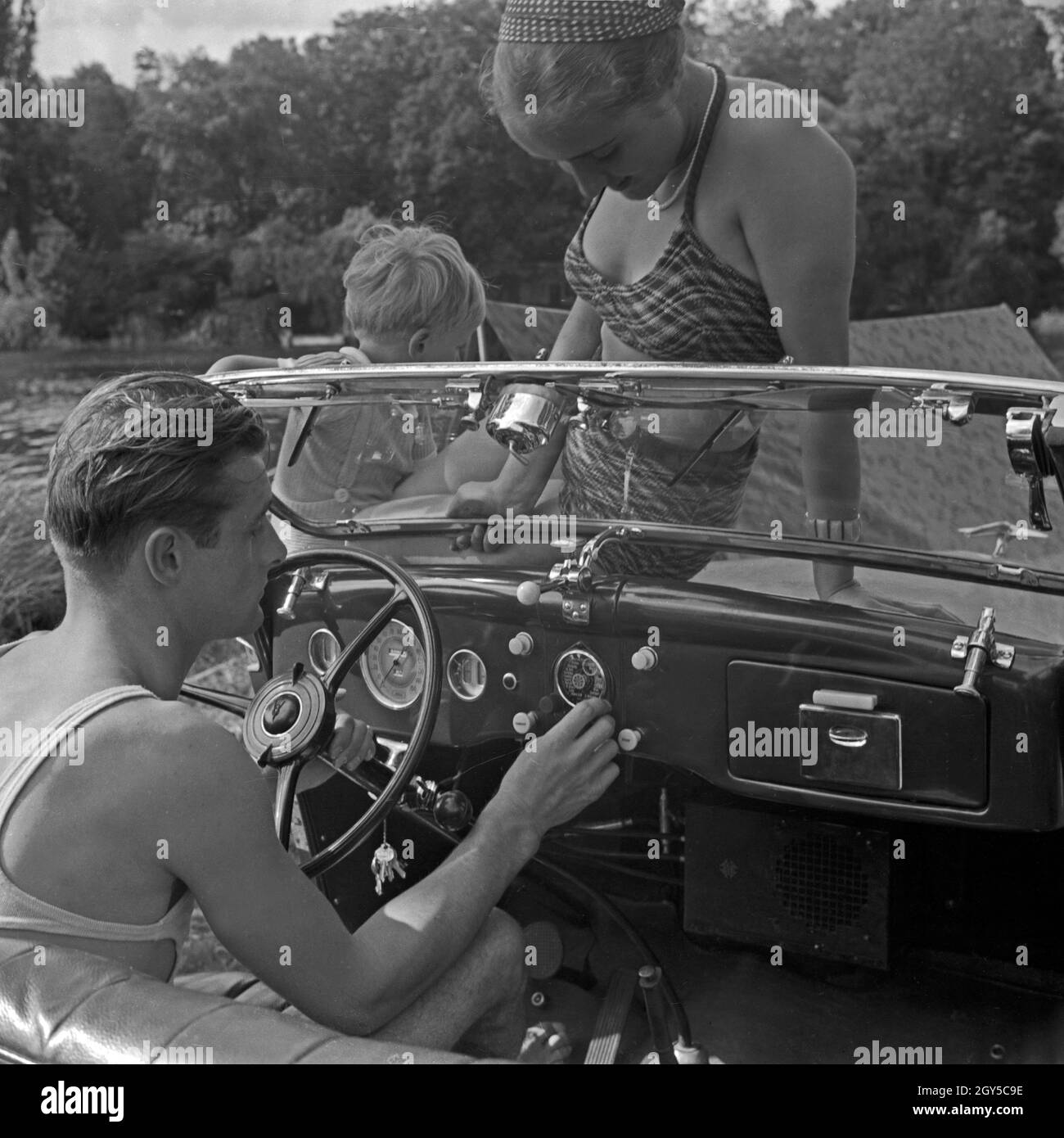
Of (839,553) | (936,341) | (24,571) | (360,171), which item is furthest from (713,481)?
(360,171)

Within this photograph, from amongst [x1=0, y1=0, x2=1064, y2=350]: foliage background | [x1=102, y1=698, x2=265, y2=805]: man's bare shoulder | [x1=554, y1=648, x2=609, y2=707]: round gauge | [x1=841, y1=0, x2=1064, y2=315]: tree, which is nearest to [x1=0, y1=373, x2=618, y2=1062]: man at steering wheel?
[x1=102, y1=698, x2=265, y2=805]: man's bare shoulder

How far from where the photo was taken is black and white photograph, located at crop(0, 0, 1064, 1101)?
1301 millimetres

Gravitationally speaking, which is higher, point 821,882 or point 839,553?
point 839,553

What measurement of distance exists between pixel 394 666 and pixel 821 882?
2.45 ft

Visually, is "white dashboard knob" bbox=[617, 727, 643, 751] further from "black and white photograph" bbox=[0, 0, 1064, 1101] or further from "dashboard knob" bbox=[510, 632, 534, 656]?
"dashboard knob" bbox=[510, 632, 534, 656]

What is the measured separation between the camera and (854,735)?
1695 millimetres

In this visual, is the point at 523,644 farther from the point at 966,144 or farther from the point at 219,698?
the point at 966,144

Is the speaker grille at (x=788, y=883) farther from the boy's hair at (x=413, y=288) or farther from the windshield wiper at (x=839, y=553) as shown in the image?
the boy's hair at (x=413, y=288)

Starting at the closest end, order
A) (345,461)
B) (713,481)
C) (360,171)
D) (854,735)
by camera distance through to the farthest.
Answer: (854,735) → (713,481) → (345,461) → (360,171)

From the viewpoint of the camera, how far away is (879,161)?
897 centimetres

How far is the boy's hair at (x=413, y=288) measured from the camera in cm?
245

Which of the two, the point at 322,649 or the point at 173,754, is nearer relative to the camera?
the point at 173,754

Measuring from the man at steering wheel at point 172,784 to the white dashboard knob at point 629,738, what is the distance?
228 millimetres

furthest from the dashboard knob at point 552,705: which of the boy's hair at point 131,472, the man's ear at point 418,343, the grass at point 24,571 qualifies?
the grass at point 24,571
